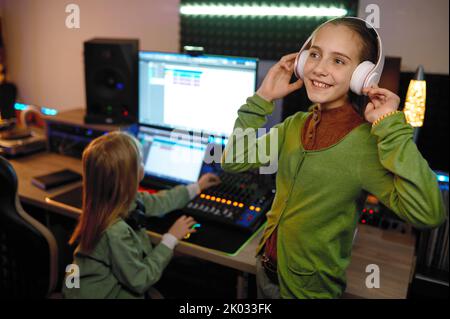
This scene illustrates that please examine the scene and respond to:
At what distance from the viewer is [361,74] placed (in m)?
0.90

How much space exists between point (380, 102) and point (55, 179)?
53.9 inches

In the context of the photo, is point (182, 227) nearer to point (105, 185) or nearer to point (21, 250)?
point (105, 185)

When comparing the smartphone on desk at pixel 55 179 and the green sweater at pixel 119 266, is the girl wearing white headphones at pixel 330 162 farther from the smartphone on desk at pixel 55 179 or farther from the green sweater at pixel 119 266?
the smartphone on desk at pixel 55 179

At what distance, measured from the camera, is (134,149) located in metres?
1.34

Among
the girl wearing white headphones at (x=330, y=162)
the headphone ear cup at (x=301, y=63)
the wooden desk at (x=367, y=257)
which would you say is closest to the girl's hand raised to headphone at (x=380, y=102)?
the girl wearing white headphones at (x=330, y=162)

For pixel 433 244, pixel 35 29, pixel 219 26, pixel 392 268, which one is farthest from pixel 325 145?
pixel 35 29

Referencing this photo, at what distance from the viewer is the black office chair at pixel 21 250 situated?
4.07 ft

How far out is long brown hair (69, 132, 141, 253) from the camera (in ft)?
4.23

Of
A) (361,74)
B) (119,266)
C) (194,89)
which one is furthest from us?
(194,89)

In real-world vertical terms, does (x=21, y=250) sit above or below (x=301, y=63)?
below

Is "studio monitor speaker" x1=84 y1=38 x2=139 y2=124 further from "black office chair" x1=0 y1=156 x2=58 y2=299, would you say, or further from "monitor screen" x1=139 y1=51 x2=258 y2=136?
"black office chair" x1=0 y1=156 x2=58 y2=299

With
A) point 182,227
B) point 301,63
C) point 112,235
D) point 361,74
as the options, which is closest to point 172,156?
point 182,227

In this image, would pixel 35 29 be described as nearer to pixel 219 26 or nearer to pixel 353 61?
pixel 219 26

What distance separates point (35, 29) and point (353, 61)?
252cm
